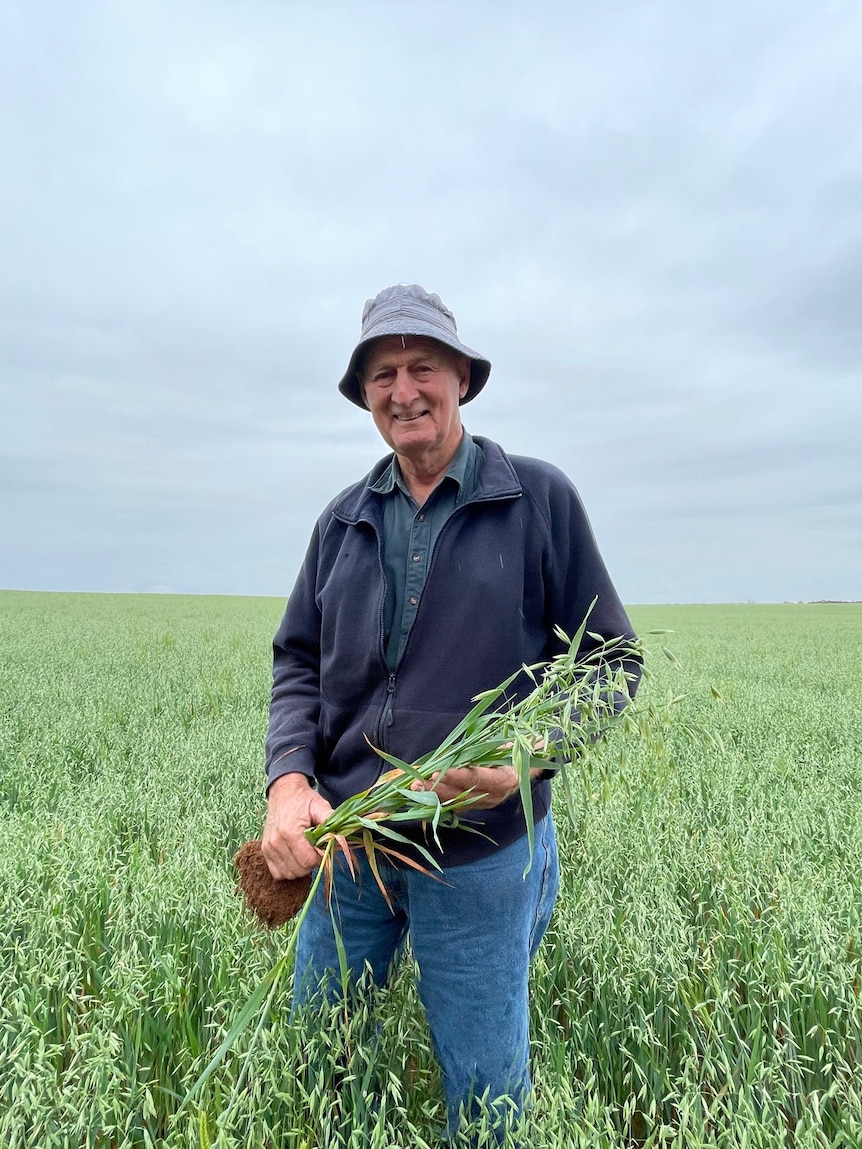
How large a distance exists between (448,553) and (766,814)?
3382 millimetres

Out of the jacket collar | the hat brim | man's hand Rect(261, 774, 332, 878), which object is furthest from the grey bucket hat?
man's hand Rect(261, 774, 332, 878)

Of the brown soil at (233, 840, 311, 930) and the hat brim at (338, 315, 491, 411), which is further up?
the hat brim at (338, 315, 491, 411)

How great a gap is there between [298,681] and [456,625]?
26.7 inches

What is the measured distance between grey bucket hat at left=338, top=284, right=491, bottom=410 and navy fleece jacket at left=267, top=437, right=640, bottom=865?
244 mm

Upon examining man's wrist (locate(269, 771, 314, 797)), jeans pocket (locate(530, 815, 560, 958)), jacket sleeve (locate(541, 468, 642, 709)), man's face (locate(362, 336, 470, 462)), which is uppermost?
man's face (locate(362, 336, 470, 462))

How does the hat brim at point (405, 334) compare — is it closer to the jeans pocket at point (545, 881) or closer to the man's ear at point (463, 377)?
the man's ear at point (463, 377)

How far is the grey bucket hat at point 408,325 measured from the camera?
200 centimetres

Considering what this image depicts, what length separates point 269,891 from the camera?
77.4 inches

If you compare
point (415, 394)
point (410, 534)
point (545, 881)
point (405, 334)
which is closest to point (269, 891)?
point (545, 881)

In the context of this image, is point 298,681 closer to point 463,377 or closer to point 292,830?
point 292,830

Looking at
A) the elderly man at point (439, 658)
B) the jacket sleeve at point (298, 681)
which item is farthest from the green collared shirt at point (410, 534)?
the jacket sleeve at point (298, 681)

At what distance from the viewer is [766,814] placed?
4.38 meters

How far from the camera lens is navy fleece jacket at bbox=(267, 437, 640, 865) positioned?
200 cm

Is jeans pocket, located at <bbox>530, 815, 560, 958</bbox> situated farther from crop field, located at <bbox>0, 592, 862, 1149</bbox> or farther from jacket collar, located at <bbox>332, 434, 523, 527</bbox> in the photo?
jacket collar, located at <bbox>332, 434, 523, 527</bbox>
